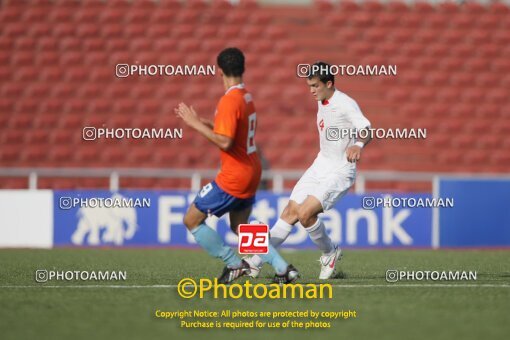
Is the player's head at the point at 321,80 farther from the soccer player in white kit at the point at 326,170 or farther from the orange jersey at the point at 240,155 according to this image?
the orange jersey at the point at 240,155

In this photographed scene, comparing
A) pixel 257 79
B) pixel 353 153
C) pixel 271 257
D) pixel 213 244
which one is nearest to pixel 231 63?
pixel 353 153

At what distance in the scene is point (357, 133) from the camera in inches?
359

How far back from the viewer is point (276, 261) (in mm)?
8180

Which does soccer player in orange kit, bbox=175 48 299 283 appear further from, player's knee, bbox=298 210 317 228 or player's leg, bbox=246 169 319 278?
player's knee, bbox=298 210 317 228

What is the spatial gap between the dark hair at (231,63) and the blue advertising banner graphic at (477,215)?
26.8 feet

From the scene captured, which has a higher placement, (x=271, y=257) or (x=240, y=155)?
(x=240, y=155)

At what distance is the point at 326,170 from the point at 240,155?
1325 mm

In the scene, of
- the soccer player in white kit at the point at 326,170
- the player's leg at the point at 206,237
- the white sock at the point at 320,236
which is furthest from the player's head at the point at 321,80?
the player's leg at the point at 206,237

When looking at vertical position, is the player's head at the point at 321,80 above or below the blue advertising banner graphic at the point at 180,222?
below

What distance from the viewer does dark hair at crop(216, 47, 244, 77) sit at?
7.93 meters

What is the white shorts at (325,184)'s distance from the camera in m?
8.97

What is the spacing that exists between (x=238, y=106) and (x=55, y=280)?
263 cm

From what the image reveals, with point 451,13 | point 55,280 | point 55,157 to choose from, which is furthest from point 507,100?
point 55,280

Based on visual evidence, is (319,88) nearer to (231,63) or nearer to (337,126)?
(337,126)
